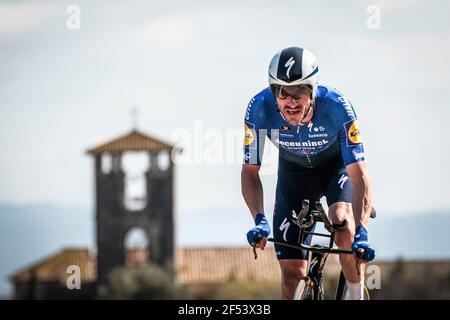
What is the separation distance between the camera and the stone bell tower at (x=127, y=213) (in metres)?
149

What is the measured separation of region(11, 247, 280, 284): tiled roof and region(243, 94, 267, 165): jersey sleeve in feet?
425

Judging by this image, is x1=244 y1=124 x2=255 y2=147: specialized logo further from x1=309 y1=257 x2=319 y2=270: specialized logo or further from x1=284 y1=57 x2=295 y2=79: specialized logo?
x1=309 y1=257 x2=319 y2=270: specialized logo

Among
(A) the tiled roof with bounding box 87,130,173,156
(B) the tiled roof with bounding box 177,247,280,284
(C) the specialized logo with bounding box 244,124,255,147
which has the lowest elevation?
(B) the tiled roof with bounding box 177,247,280,284

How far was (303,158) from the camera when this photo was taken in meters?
11.7

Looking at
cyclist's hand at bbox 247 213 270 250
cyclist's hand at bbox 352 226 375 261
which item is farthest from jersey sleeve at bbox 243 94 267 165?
cyclist's hand at bbox 352 226 375 261

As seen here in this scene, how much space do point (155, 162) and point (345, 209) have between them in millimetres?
137737

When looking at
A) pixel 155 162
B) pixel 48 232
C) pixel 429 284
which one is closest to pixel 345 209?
pixel 429 284

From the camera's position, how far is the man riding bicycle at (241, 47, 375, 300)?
1080cm

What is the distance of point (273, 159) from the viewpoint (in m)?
13.0

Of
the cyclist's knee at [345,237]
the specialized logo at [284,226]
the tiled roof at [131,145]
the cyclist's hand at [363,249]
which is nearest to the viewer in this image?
the cyclist's hand at [363,249]

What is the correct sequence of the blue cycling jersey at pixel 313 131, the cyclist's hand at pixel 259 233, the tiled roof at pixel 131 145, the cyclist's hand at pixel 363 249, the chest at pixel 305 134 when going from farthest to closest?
the tiled roof at pixel 131 145 → the chest at pixel 305 134 → the blue cycling jersey at pixel 313 131 → the cyclist's hand at pixel 259 233 → the cyclist's hand at pixel 363 249

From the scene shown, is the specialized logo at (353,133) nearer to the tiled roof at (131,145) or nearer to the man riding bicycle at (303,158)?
the man riding bicycle at (303,158)

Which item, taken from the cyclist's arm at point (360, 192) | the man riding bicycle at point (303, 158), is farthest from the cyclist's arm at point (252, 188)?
the cyclist's arm at point (360, 192)
